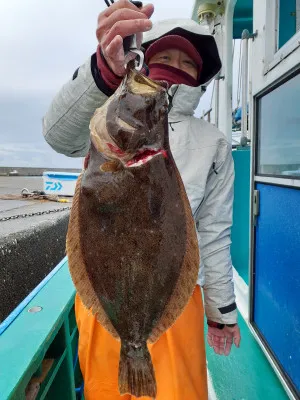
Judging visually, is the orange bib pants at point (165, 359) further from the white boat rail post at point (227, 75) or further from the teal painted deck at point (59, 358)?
the white boat rail post at point (227, 75)

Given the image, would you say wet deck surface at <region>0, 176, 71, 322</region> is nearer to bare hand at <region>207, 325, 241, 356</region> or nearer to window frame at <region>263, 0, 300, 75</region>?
bare hand at <region>207, 325, 241, 356</region>

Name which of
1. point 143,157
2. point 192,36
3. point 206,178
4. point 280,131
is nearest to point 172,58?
point 192,36

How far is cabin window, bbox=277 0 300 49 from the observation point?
3148 millimetres

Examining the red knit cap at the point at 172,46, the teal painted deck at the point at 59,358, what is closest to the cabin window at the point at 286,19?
the red knit cap at the point at 172,46

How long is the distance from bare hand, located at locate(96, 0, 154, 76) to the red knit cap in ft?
1.60

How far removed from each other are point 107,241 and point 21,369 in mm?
700

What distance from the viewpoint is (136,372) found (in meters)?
1.46

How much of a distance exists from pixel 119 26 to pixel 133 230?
0.71 meters

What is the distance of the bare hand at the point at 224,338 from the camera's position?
2010 millimetres

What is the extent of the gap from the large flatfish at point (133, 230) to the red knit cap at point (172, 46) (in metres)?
0.71

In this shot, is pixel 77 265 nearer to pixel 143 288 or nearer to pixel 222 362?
pixel 143 288

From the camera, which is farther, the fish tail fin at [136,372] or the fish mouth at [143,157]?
the fish tail fin at [136,372]

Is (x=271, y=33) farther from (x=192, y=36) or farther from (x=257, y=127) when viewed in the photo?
(x=192, y=36)

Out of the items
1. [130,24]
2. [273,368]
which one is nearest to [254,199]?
[273,368]
